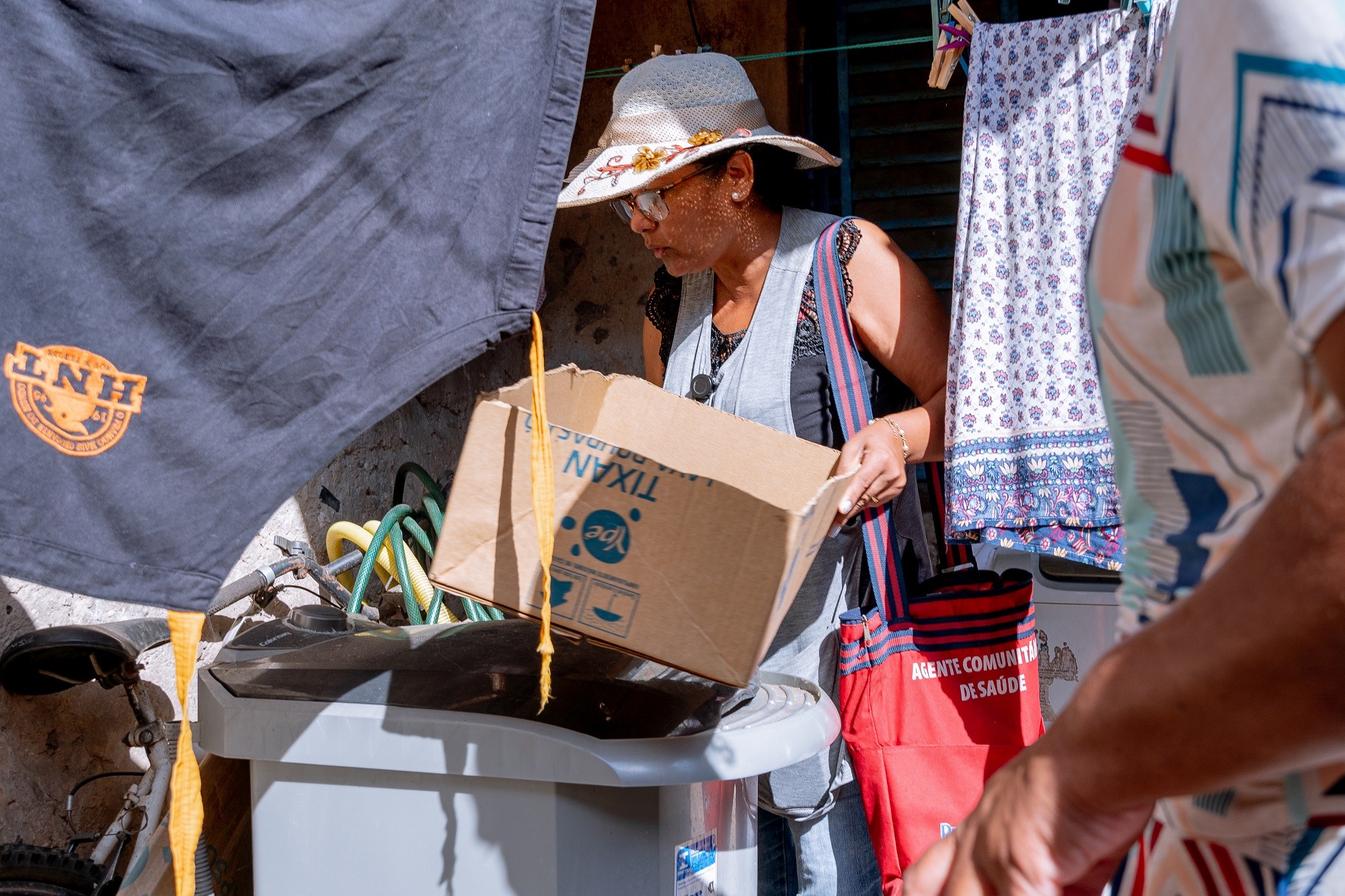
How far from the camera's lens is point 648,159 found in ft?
6.97

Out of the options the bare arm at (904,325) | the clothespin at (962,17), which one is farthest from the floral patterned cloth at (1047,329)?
the clothespin at (962,17)

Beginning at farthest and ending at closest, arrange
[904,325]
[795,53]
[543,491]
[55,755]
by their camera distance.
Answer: [795,53] → [904,325] → [55,755] → [543,491]

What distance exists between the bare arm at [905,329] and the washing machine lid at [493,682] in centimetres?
70

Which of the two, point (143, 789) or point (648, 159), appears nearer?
point (143, 789)

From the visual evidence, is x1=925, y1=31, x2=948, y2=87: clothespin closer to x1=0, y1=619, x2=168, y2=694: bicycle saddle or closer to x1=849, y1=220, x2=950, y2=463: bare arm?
x1=849, y1=220, x2=950, y2=463: bare arm

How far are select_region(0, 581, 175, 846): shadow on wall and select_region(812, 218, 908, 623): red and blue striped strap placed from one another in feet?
5.03

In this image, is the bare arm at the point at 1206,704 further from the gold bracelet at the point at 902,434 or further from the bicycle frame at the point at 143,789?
the bicycle frame at the point at 143,789

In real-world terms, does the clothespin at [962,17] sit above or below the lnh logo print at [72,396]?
above

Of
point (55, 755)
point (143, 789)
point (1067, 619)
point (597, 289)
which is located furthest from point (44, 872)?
point (597, 289)

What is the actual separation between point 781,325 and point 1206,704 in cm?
161

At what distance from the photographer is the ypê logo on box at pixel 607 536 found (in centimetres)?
121

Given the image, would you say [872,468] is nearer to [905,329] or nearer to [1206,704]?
[905,329]

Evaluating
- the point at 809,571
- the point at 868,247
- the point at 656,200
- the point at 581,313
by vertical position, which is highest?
the point at 581,313

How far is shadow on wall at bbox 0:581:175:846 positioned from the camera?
5.87ft
